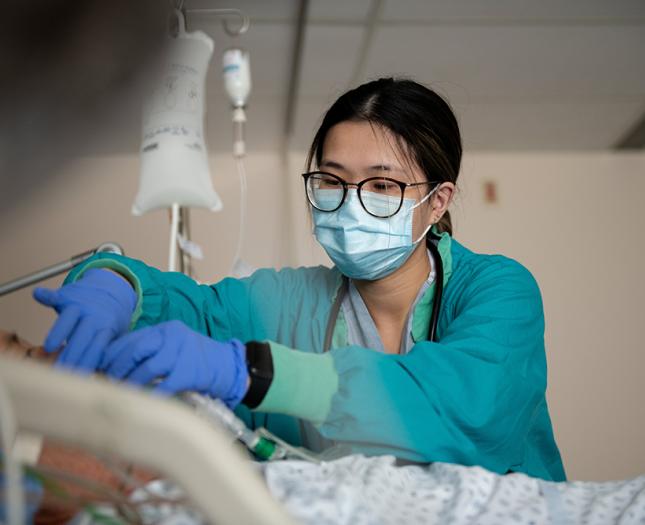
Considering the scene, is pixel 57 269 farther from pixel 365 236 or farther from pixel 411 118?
pixel 411 118

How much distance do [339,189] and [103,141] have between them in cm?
277

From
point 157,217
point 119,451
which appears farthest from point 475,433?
point 157,217

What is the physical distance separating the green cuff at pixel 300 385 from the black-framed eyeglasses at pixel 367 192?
48 cm

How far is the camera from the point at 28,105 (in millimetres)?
1230

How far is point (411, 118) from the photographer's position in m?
1.55

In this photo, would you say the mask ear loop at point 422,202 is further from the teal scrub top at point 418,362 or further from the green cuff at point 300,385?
the green cuff at point 300,385

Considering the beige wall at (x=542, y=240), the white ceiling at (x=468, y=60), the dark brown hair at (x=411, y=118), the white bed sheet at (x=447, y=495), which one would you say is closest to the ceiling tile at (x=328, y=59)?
the white ceiling at (x=468, y=60)

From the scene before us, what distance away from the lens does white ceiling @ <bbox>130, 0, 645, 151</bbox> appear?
3.08 metres

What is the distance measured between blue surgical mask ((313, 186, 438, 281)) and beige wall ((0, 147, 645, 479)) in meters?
2.25

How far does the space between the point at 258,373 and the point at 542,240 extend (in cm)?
361

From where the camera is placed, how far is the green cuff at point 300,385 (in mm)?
1024

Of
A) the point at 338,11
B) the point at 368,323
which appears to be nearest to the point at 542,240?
the point at 338,11

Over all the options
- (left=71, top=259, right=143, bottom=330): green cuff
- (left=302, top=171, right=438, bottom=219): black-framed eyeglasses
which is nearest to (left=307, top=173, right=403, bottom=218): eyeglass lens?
(left=302, top=171, right=438, bottom=219): black-framed eyeglasses

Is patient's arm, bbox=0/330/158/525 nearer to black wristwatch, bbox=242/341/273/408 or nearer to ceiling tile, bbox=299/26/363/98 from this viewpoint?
black wristwatch, bbox=242/341/273/408
